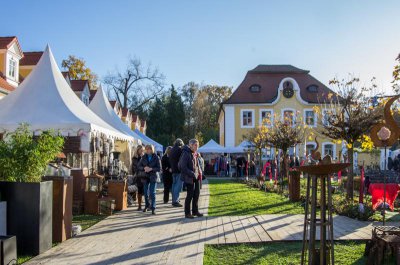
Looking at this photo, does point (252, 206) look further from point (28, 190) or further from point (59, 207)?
point (28, 190)

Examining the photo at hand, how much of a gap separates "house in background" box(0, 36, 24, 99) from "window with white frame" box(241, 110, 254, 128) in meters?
25.0

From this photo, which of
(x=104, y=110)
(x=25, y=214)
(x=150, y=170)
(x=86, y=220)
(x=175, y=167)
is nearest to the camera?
(x=25, y=214)

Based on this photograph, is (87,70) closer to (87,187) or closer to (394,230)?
(87,187)

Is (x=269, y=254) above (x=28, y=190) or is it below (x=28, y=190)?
below

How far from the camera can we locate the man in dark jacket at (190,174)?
1000 centimetres

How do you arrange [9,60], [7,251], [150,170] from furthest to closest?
[9,60]
[150,170]
[7,251]

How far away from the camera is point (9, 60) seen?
21359 mm

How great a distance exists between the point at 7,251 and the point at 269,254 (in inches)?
130

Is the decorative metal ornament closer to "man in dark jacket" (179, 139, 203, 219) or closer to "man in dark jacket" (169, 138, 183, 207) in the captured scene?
"man in dark jacket" (179, 139, 203, 219)

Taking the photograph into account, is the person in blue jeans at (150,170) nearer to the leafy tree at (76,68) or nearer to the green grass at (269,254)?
the green grass at (269,254)

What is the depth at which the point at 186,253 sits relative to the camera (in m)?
6.50

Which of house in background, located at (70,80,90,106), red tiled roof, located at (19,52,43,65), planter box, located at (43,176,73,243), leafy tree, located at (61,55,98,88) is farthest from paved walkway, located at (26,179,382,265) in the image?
leafy tree, located at (61,55,98,88)

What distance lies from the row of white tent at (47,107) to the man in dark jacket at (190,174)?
11.2 feet

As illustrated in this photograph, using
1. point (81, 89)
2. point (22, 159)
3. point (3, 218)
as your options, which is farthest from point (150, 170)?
point (81, 89)
